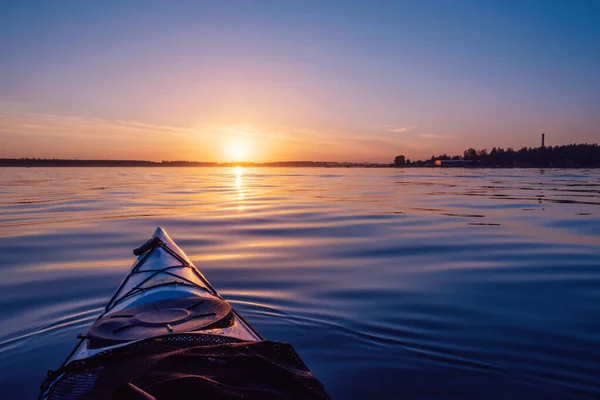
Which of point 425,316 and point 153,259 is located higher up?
point 153,259

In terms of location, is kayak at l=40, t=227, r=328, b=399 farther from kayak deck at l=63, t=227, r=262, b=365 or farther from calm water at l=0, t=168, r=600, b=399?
calm water at l=0, t=168, r=600, b=399

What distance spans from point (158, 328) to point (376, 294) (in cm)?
379

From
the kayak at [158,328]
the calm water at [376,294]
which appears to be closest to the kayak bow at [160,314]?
the kayak at [158,328]

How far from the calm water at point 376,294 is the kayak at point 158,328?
958 mm

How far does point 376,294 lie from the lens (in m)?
6.41

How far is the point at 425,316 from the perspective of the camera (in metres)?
5.39

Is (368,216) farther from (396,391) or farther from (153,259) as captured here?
(396,391)

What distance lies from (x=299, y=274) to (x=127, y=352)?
16.5ft

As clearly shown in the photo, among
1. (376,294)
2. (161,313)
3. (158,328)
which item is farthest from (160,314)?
(376,294)

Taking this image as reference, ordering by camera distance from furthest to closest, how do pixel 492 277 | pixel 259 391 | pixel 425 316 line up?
1. pixel 492 277
2. pixel 425 316
3. pixel 259 391

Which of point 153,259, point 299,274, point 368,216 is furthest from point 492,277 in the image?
point 368,216

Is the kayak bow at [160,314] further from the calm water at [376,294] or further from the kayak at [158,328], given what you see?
the calm water at [376,294]

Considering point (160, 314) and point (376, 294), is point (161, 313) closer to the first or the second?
point (160, 314)

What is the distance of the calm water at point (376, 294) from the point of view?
401 cm
